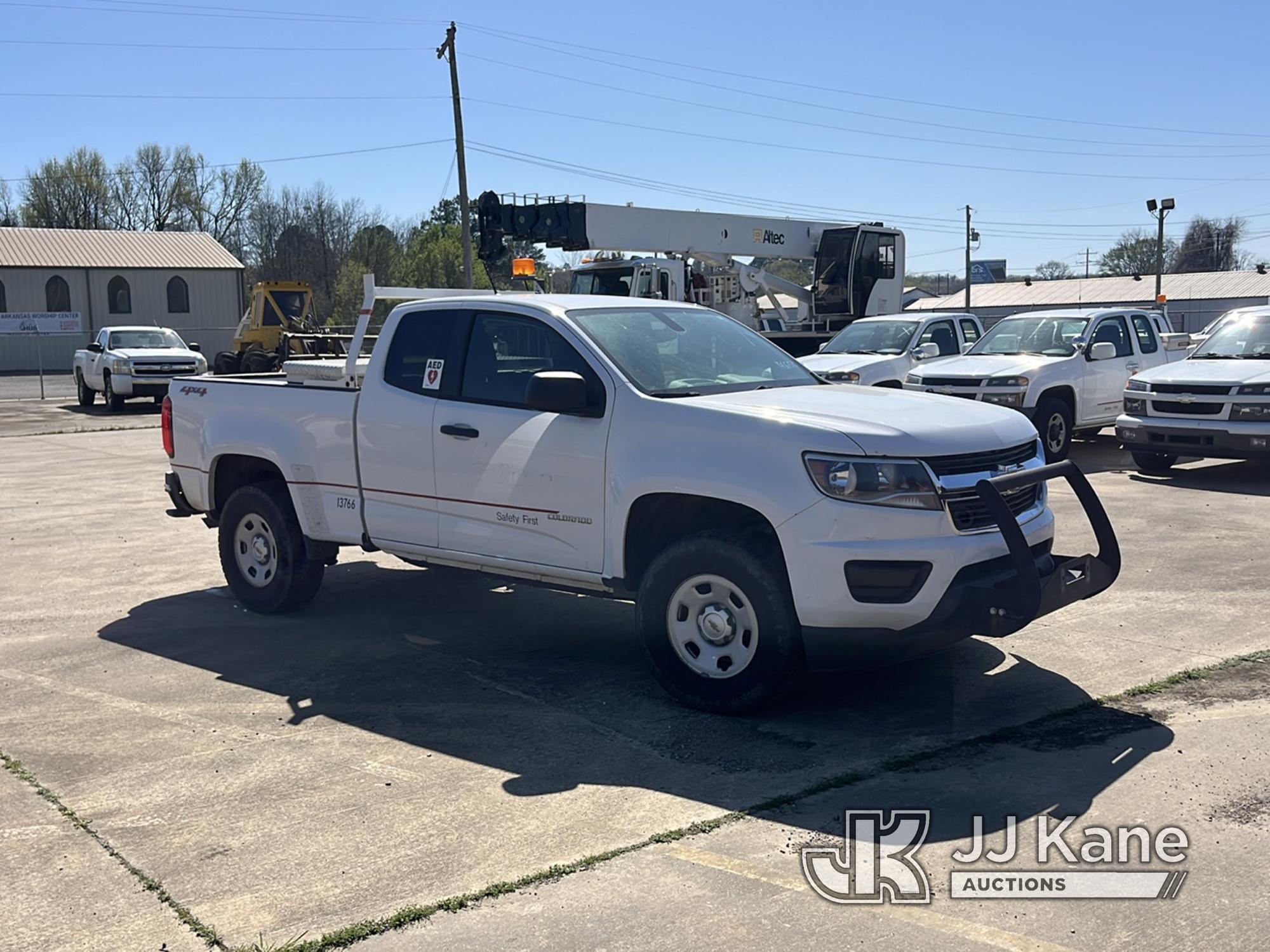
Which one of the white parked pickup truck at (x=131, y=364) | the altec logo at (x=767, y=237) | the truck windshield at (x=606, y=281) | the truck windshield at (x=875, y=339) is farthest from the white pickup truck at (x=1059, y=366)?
the white parked pickup truck at (x=131, y=364)

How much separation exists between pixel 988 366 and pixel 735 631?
10.5 m

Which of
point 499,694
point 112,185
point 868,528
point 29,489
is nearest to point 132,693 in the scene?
point 499,694

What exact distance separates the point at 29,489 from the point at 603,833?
11.7m

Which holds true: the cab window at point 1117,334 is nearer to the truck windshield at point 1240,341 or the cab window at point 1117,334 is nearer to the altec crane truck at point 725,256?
the truck windshield at point 1240,341

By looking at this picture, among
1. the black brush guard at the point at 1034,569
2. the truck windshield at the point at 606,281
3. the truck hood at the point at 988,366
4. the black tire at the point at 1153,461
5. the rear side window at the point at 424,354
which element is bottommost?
the black tire at the point at 1153,461

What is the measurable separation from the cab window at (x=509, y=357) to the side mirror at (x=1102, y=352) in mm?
10531

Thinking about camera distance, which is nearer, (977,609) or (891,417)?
(977,609)

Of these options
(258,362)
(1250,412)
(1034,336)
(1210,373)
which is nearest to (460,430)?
(1250,412)

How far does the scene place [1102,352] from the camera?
49.8 ft

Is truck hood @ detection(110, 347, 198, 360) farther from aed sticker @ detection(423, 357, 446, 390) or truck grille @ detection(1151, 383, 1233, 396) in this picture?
aed sticker @ detection(423, 357, 446, 390)

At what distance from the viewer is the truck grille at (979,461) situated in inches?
213

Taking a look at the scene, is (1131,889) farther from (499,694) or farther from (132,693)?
(132,693)

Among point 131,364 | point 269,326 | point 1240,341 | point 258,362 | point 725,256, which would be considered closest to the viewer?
point 1240,341

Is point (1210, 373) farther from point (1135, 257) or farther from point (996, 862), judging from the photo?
point (1135, 257)
